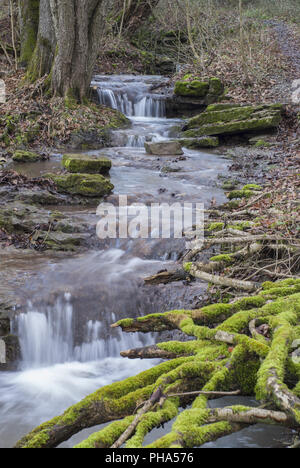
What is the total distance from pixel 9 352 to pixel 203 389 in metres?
2.97

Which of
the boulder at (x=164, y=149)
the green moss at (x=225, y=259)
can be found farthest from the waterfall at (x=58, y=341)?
the boulder at (x=164, y=149)

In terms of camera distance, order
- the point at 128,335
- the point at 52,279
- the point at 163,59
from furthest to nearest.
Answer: the point at 163,59 → the point at 52,279 → the point at 128,335

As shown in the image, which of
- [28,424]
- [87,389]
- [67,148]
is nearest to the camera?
[28,424]

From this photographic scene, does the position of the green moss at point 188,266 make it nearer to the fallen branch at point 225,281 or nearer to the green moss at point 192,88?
the fallen branch at point 225,281

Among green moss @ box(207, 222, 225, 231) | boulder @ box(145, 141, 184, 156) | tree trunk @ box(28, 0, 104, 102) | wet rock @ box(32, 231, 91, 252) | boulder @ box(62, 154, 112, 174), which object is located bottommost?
wet rock @ box(32, 231, 91, 252)

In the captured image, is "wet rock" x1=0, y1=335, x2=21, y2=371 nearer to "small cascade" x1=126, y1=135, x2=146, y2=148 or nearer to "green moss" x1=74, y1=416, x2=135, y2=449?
"green moss" x1=74, y1=416, x2=135, y2=449

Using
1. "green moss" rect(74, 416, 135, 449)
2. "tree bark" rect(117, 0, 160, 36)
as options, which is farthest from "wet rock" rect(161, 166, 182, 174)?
"tree bark" rect(117, 0, 160, 36)

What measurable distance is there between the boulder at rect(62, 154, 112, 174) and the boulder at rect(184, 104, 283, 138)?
4981mm

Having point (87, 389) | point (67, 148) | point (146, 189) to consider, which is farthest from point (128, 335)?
point (67, 148)

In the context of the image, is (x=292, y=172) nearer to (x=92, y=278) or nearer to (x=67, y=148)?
(x=92, y=278)

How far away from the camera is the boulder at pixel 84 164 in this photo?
10727 millimetres

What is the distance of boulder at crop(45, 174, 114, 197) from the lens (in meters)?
9.40

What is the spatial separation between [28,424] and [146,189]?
6839 mm

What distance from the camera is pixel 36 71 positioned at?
16.2 meters
